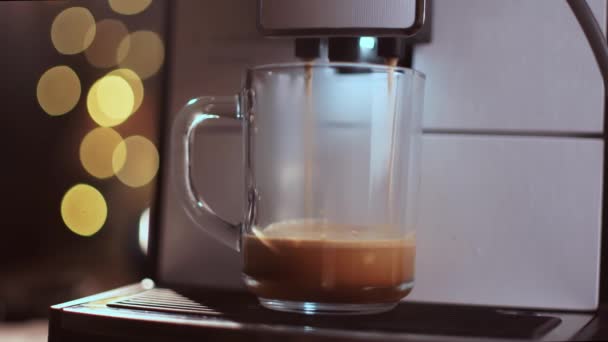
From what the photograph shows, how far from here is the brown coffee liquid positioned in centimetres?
41

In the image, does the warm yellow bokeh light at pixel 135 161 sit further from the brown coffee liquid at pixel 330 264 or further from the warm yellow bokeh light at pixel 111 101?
the brown coffee liquid at pixel 330 264

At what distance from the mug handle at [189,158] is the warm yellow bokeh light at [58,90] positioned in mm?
293

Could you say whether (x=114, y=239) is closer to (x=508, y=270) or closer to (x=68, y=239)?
(x=68, y=239)

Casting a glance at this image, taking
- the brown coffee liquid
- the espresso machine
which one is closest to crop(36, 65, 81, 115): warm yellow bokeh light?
the espresso machine

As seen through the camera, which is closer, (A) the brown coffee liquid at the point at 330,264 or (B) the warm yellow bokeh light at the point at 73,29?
(A) the brown coffee liquid at the point at 330,264

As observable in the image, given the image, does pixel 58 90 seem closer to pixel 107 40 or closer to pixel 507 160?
pixel 107 40

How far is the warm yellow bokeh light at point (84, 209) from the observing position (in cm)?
73

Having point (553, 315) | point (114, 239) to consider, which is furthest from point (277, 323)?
point (114, 239)

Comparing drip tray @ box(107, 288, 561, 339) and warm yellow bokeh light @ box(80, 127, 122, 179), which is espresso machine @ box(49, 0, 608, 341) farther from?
warm yellow bokeh light @ box(80, 127, 122, 179)

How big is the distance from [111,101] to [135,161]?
4.9 inches

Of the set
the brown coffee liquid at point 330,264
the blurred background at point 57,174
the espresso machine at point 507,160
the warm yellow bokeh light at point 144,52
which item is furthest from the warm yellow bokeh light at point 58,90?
the brown coffee liquid at point 330,264

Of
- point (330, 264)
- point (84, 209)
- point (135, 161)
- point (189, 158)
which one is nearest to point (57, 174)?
point (84, 209)

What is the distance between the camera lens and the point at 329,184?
0.42 metres

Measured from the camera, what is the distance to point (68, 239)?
0.74 meters
